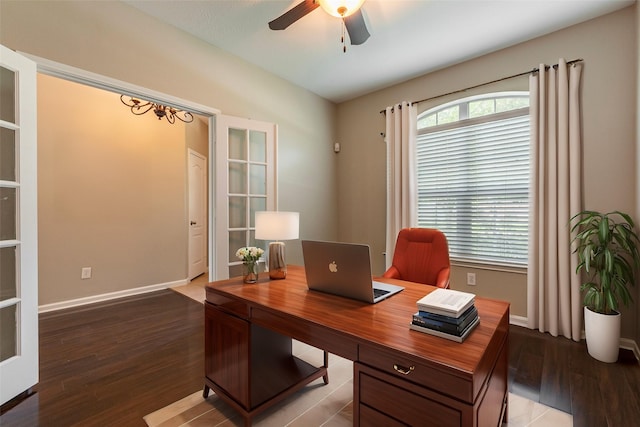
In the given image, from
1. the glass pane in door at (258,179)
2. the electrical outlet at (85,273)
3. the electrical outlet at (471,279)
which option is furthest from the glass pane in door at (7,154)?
the electrical outlet at (471,279)

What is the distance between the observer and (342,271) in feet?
4.61

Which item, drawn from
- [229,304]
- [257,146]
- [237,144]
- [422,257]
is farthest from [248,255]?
[257,146]

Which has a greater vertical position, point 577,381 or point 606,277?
point 606,277

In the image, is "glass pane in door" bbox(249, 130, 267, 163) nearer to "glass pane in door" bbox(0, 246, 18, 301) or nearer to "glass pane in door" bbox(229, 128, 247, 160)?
"glass pane in door" bbox(229, 128, 247, 160)

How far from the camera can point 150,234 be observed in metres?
4.22

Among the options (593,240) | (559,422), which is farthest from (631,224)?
(559,422)

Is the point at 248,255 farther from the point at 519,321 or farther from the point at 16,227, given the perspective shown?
the point at 519,321

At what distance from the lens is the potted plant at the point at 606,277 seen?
2.16 metres

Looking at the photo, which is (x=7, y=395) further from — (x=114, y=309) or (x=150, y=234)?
(x=150, y=234)

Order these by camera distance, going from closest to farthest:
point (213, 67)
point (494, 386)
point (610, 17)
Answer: point (494, 386) → point (610, 17) → point (213, 67)

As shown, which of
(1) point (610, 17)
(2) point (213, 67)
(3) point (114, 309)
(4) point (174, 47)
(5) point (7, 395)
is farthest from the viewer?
(3) point (114, 309)

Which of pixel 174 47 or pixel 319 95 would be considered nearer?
pixel 174 47

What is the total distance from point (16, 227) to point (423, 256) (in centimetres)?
280

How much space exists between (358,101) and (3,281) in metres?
4.02
